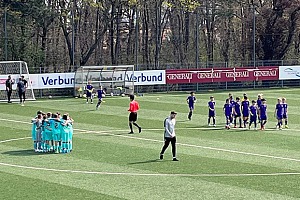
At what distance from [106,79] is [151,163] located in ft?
101

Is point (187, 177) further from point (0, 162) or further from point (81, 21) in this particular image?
point (81, 21)

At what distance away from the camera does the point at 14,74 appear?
2067 inches

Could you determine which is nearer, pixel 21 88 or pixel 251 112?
pixel 251 112

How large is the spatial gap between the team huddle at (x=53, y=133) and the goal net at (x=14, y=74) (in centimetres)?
2318

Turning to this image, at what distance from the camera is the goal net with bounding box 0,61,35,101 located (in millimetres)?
51375

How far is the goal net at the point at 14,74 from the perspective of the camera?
5138 centimetres

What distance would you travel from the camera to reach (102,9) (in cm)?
6588

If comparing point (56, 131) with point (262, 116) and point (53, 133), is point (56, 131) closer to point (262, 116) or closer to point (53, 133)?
point (53, 133)

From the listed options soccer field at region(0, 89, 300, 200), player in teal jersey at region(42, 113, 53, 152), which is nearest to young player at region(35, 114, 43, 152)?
player in teal jersey at region(42, 113, 53, 152)

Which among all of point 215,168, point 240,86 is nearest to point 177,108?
point 240,86

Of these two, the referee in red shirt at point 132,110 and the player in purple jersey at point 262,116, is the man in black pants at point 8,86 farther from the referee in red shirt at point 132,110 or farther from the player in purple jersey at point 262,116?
the player in purple jersey at point 262,116

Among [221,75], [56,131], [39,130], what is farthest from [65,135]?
[221,75]

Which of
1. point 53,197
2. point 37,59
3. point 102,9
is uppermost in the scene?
point 102,9

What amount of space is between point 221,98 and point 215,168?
29.9 metres
